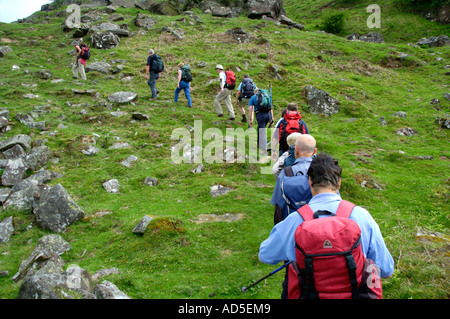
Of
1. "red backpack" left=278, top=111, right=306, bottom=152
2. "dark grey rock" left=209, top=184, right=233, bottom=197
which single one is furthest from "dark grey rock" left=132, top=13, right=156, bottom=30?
"red backpack" left=278, top=111, right=306, bottom=152

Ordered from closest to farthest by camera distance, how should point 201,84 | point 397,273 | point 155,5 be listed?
point 397,273 → point 201,84 → point 155,5

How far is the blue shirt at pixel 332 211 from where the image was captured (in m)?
2.99

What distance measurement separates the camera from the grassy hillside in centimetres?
592

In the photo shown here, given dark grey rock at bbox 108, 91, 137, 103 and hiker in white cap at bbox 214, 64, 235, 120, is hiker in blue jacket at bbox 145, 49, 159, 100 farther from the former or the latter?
hiker in white cap at bbox 214, 64, 235, 120

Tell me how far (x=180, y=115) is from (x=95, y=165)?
5.62 m

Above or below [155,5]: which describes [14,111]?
below

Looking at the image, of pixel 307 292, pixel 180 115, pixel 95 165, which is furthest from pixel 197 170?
pixel 307 292

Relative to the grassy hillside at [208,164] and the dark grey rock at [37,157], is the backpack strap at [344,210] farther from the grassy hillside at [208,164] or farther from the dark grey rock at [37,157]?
the dark grey rock at [37,157]

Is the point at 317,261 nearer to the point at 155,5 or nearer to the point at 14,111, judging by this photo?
the point at 14,111

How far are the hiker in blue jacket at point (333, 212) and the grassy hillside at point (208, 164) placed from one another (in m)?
2.20

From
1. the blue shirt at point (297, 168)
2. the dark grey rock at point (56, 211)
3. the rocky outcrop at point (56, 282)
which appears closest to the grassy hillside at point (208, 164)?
the dark grey rock at point (56, 211)

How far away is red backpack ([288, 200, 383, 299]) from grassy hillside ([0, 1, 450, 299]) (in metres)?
2.48

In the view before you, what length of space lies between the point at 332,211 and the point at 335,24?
42211 millimetres

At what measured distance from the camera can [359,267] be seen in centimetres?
274
